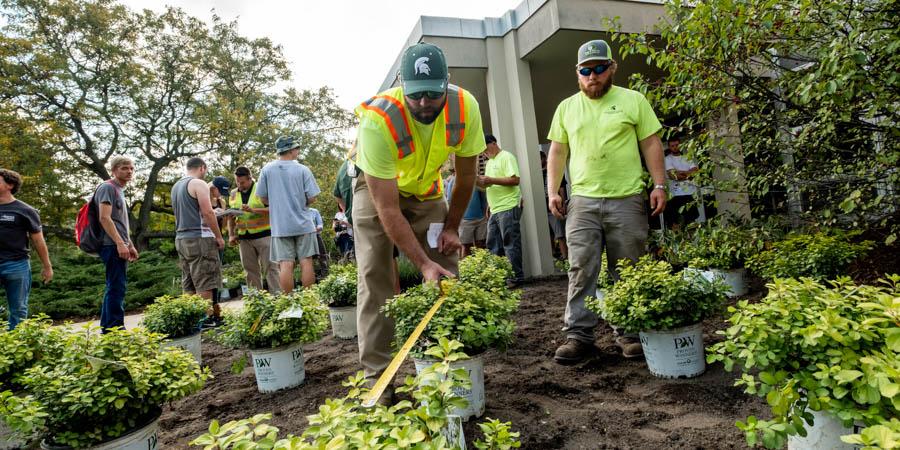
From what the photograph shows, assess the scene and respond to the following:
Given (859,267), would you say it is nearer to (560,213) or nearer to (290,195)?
(560,213)

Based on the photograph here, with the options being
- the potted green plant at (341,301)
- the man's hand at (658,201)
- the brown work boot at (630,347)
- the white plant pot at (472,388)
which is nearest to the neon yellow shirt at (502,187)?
the potted green plant at (341,301)

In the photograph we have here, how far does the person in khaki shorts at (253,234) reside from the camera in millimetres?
5441

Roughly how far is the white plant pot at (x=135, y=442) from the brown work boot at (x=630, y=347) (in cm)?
264

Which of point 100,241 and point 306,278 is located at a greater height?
point 100,241

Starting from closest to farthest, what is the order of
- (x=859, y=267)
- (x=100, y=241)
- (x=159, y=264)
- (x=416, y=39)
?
(x=859, y=267) → (x=100, y=241) → (x=416, y=39) → (x=159, y=264)

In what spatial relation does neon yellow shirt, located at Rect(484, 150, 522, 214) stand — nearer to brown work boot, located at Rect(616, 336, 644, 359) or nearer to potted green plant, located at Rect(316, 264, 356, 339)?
potted green plant, located at Rect(316, 264, 356, 339)

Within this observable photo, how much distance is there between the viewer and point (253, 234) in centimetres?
552

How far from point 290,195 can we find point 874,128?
469 centimetres

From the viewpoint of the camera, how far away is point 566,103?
3271 millimetres

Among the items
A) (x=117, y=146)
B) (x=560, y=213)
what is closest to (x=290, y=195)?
(x=560, y=213)

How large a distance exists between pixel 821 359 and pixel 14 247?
5.95 m

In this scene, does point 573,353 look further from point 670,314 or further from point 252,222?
point 252,222

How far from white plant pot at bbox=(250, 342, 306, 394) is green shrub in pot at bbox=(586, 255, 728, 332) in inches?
82.1

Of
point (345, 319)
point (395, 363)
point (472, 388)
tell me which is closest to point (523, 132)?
point (345, 319)
